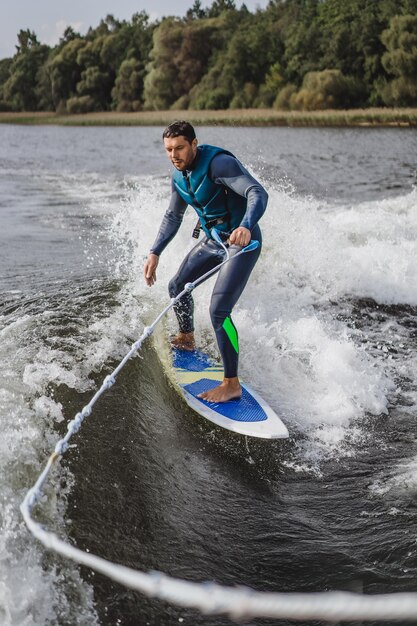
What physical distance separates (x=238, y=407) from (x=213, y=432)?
0.26m

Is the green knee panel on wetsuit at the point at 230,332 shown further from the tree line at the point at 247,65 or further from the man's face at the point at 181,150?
the tree line at the point at 247,65

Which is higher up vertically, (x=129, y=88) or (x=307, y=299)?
(x=129, y=88)

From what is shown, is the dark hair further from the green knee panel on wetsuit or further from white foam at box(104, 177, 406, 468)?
white foam at box(104, 177, 406, 468)

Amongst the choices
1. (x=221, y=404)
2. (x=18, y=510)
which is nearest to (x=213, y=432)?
(x=221, y=404)

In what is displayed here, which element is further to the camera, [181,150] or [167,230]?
[167,230]

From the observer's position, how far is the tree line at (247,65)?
50344 millimetres

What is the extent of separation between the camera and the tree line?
165 ft

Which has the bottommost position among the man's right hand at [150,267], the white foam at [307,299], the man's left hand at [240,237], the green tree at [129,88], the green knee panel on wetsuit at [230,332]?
the white foam at [307,299]

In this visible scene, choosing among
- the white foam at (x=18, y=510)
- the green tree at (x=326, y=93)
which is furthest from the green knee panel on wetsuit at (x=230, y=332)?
the green tree at (x=326, y=93)

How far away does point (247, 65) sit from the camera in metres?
65.8

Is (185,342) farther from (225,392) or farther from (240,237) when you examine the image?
(240,237)

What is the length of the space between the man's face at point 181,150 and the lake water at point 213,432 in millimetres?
1733

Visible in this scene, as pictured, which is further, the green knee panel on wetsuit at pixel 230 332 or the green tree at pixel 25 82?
the green tree at pixel 25 82

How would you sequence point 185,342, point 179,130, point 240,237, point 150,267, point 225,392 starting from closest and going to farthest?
point 240,237 → point 179,130 → point 225,392 → point 150,267 → point 185,342
